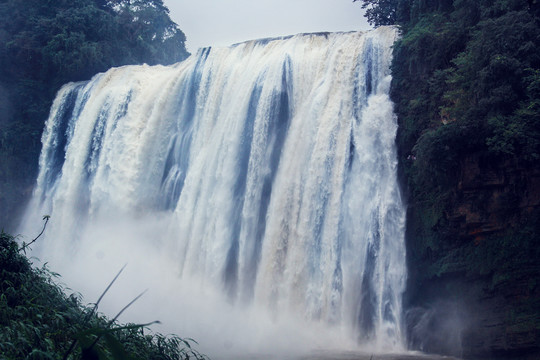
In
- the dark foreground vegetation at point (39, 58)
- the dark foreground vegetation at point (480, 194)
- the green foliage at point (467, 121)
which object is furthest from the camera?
the dark foreground vegetation at point (39, 58)

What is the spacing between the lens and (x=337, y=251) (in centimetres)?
1384

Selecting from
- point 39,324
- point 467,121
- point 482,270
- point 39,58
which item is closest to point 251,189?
point 467,121

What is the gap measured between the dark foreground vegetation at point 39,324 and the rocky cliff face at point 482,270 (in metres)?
6.63

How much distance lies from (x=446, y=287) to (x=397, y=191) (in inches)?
105

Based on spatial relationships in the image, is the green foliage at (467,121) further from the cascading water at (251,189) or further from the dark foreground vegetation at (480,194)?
the cascading water at (251,189)

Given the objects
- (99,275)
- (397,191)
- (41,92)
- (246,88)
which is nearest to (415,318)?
(397,191)

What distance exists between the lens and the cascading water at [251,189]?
13.6m

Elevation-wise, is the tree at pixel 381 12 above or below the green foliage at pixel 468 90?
above

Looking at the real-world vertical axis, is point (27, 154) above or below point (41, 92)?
below

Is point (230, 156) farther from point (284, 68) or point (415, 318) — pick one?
point (415, 318)

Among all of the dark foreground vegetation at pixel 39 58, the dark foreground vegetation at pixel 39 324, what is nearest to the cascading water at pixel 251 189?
the dark foreground vegetation at pixel 39 58

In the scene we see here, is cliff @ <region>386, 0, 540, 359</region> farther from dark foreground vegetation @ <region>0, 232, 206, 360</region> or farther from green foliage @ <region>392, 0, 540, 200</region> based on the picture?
dark foreground vegetation @ <region>0, 232, 206, 360</region>

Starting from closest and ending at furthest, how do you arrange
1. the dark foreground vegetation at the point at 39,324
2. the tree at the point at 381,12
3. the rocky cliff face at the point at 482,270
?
the dark foreground vegetation at the point at 39,324 → the rocky cliff face at the point at 482,270 → the tree at the point at 381,12

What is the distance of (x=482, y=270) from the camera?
454 inches
